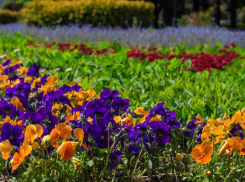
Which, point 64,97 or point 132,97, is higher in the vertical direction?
point 64,97

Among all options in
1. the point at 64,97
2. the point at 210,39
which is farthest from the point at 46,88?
the point at 210,39

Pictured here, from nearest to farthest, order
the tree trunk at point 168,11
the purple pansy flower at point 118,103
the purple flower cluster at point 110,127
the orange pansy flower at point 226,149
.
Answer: the orange pansy flower at point 226,149 → the purple flower cluster at point 110,127 → the purple pansy flower at point 118,103 → the tree trunk at point 168,11

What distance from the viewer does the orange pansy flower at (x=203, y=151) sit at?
1.40 metres

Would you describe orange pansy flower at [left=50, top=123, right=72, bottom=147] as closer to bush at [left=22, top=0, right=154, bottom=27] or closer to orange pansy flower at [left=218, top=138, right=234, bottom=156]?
orange pansy flower at [left=218, top=138, right=234, bottom=156]

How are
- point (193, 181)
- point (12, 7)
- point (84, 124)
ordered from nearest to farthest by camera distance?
point (84, 124), point (193, 181), point (12, 7)

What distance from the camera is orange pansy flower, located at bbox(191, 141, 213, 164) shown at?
4.59 feet

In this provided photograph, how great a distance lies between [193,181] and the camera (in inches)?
66.8

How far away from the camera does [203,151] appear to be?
1.42 metres

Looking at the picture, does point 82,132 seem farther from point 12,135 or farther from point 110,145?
point 12,135

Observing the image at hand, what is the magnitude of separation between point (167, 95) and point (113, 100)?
0.97 meters

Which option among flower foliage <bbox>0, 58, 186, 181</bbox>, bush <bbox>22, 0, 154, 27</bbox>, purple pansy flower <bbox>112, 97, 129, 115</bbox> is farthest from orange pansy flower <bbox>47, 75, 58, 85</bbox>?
bush <bbox>22, 0, 154, 27</bbox>

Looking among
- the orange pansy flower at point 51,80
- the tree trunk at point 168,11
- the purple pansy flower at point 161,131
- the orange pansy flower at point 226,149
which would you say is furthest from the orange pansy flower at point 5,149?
the tree trunk at point 168,11

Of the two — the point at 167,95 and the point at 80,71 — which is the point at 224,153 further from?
the point at 80,71

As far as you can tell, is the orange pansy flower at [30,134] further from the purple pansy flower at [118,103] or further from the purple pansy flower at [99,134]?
the purple pansy flower at [118,103]
